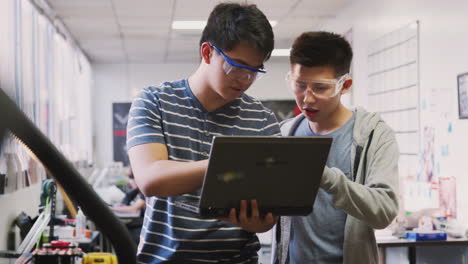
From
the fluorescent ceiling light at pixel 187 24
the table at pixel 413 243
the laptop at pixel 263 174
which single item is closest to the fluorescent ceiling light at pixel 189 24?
the fluorescent ceiling light at pixel 187 24

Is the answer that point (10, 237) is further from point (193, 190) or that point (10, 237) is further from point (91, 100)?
point (91, 100)

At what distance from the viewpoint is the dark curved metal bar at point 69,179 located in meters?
0.46

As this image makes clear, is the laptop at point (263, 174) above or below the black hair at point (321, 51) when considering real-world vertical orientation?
below

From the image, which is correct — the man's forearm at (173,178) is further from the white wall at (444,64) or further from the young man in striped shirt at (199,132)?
the white wall at (444,64)

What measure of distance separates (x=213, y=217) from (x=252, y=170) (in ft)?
0.45

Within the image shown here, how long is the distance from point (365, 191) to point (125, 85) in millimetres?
9934

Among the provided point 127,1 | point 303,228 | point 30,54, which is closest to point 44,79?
point 30,54

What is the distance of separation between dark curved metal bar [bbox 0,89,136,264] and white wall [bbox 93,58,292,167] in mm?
10459

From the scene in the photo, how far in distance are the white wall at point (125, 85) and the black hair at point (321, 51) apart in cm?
902

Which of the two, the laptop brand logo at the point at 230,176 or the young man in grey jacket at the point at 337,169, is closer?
the laptop brand logo at the point at 230,176

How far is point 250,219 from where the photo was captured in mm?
1278

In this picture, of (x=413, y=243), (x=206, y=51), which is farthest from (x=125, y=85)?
(x=206, y=51)

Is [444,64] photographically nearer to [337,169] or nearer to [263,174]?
[337,169]

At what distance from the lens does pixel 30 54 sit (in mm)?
5426
